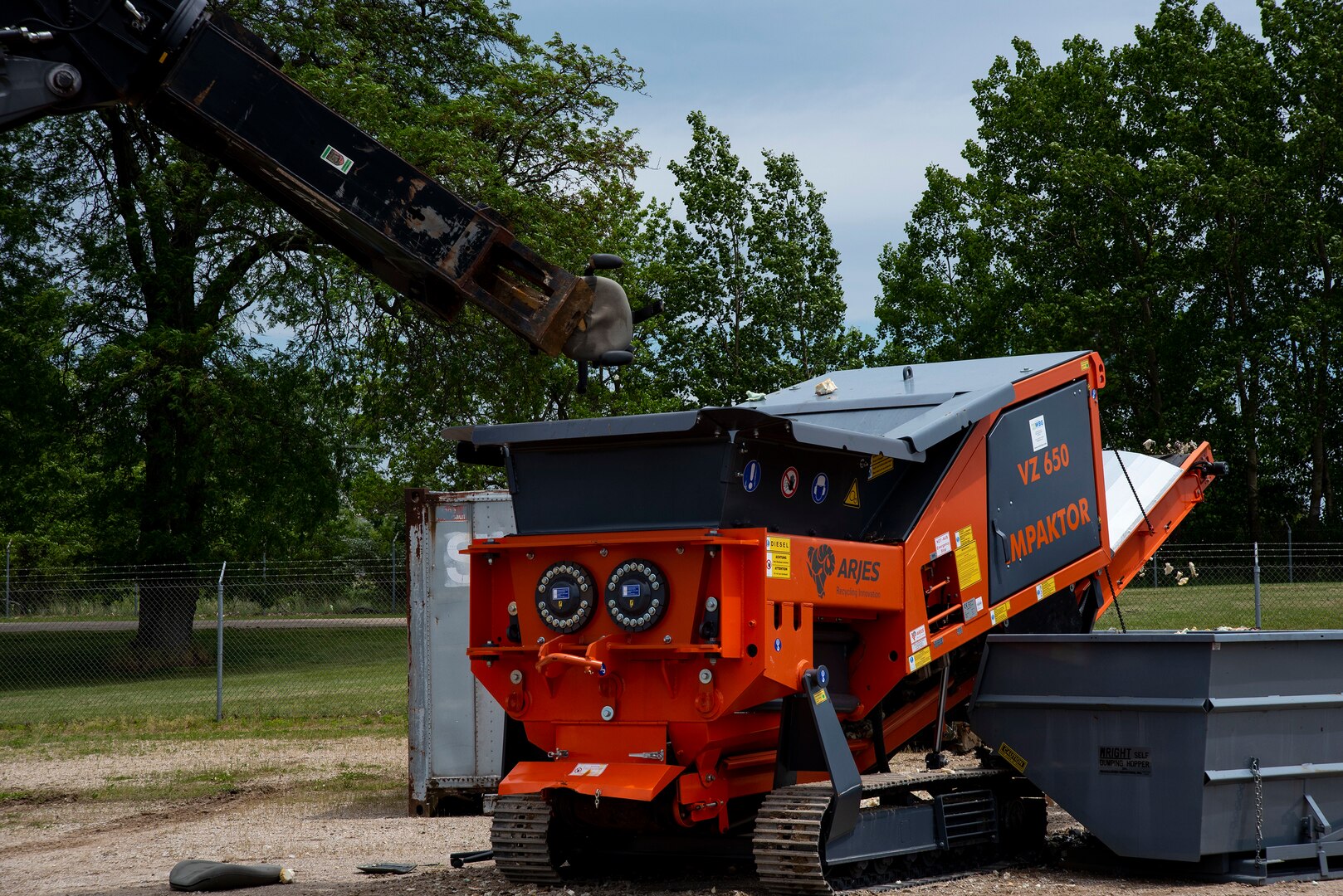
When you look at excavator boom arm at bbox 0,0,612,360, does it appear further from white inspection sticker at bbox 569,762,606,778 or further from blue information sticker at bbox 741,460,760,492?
white inspection sticker at bbox 569,762,606,778

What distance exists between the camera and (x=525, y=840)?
711 cm

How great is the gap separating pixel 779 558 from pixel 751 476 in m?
0.41

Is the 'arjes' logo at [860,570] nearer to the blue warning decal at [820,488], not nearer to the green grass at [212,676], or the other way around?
the blue warning decal at [820,488]

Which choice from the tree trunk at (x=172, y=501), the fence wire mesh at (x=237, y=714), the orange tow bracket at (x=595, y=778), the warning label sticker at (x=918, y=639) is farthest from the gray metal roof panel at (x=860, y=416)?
the tree trunk at (x=172, y=501)

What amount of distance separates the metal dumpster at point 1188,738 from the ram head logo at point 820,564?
152 cm

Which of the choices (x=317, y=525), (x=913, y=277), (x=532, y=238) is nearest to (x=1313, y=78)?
(x=913, y=277)

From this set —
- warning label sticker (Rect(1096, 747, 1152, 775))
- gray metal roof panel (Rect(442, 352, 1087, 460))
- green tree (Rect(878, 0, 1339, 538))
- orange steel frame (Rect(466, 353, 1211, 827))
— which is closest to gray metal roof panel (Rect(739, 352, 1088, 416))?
gray metal roof panel (Rect(442, 352, 1087, 460))

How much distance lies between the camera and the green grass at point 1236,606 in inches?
815

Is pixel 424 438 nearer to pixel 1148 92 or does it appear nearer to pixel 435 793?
pixel 435 793

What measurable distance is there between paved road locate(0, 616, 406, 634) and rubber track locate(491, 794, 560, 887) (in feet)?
49.0

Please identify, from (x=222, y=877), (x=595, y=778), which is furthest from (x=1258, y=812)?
(x=222, y=877)

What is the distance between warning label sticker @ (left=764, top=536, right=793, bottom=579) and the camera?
642 centimetres

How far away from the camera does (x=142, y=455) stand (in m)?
24.5

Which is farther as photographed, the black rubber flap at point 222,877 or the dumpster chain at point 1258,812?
the black rubber flap at point 222,877
